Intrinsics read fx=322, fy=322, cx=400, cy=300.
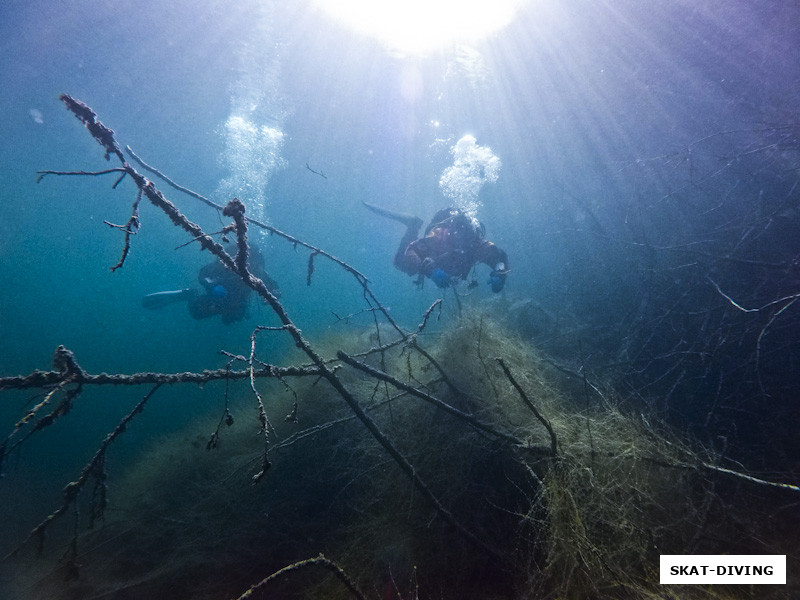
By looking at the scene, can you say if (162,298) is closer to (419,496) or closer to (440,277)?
(440,277)

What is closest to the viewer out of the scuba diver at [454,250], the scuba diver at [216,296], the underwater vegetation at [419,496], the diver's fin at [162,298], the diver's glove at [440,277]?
the underwater vegetation at [419,496]

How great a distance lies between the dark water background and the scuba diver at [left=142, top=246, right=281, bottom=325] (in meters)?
4.77

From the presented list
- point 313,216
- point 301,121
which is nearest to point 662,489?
point 301,121

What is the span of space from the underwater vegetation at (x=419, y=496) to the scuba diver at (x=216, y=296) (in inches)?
178

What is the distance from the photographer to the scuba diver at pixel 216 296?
9.49 metres

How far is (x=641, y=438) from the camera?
3.94m

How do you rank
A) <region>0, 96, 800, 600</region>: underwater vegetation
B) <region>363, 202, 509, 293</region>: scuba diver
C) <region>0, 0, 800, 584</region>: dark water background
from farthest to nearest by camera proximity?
<region>363, 202, 509, 293</region>: scuba diver
<region>0, 0, 800, 584</region>: dark water background
<region>0, 96, 800, 600</region>: underwater vegetation

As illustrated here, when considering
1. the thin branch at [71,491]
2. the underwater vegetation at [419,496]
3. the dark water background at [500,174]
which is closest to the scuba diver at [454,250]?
the underwater vegetation at [419,496]

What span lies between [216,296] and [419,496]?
25.6 feet

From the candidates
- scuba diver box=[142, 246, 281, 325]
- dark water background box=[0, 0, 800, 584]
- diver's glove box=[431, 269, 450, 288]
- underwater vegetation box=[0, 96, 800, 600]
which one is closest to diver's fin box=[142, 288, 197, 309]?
scuba diver box=[142, 246, 281, 325]

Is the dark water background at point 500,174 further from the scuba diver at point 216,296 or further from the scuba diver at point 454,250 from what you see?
the scuba diver at point 216,296

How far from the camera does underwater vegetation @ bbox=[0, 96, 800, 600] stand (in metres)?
2.39

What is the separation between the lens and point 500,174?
18.8 metres

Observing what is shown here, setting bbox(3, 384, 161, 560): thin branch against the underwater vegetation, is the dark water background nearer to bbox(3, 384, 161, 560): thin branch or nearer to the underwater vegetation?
bbox(3, 384, 161, 560): thin branch
